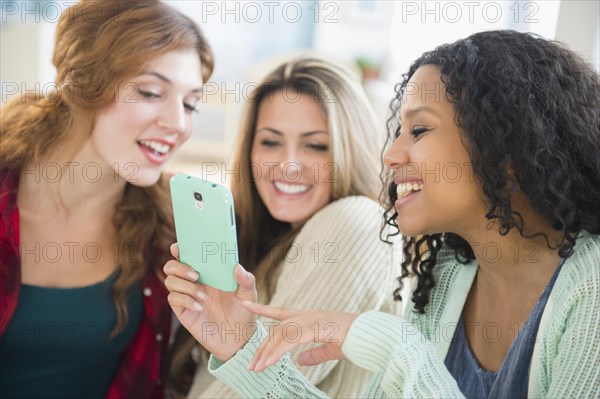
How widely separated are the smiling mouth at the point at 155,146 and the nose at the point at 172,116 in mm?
48

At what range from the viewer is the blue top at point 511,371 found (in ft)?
3.63

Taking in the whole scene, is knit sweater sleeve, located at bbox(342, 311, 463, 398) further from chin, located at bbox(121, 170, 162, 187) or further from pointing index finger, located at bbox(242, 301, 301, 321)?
chin, located at bbox(121, 170, 162, 187)

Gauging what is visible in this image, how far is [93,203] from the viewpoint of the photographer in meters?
1.79

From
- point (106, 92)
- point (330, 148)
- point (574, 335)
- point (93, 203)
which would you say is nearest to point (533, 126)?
point (574, 335)

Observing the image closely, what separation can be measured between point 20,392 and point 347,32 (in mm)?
4442

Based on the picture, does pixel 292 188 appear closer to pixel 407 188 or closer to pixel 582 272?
pixel 407 188

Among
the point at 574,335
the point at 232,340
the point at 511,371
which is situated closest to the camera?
the point at 574,335

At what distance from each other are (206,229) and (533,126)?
0.56m

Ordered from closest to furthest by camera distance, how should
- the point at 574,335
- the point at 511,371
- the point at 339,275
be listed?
the point at 574,335
the point at 511,371
the point at 339,275

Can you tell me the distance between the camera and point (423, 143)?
117cm

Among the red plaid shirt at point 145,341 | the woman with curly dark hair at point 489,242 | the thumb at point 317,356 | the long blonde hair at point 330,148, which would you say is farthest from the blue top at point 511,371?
the red plaid shirt at point 145,341

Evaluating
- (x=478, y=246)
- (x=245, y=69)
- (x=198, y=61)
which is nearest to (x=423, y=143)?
(x=478, y=246)

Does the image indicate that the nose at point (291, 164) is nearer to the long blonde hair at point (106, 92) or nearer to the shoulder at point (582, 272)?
the long blonde hair at point (106, 92)

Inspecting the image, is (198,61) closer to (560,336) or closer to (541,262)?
(541,262)
